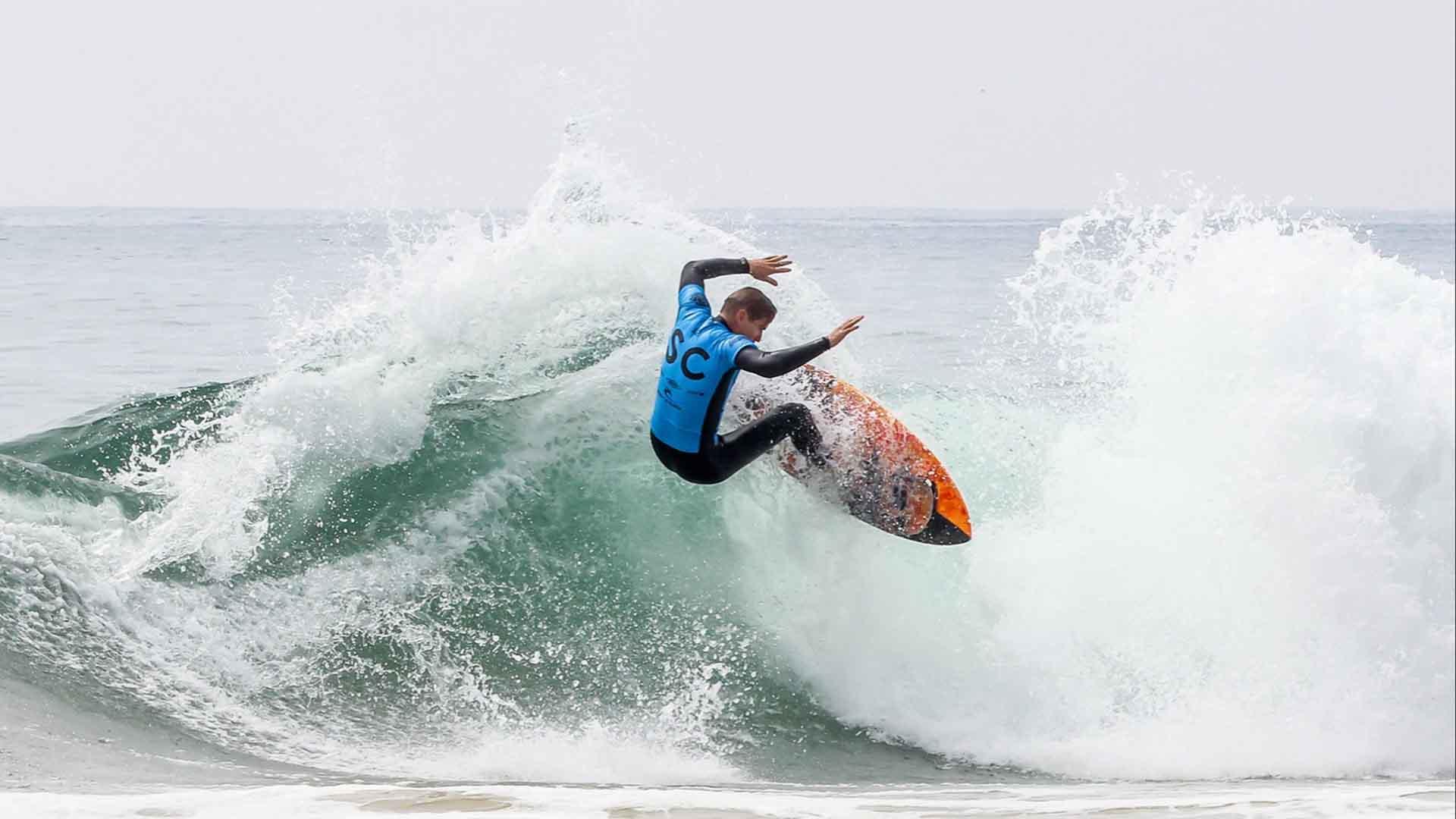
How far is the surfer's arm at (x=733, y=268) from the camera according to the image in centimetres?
671

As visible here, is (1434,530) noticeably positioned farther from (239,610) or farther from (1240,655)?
(239,610)

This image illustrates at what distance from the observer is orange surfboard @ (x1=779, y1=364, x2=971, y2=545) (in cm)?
726

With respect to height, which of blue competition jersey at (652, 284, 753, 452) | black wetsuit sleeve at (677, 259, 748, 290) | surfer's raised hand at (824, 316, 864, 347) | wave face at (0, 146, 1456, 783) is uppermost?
black wetsuit sleeve at (677, 259, 748, 290)

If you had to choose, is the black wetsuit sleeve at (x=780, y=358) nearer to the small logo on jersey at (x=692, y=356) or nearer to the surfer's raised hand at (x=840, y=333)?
the surfer's raised hand at (x=840, y=333)

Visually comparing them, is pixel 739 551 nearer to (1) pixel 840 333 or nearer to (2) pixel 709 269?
(2) pixel 709 269

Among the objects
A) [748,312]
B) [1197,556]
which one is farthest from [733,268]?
[1197,556]

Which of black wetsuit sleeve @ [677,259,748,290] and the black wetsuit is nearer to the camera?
the black wetsuit

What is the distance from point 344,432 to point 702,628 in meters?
2.73

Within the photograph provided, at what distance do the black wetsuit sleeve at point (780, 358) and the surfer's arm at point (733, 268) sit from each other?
62cm

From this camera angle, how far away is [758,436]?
6.78 metres

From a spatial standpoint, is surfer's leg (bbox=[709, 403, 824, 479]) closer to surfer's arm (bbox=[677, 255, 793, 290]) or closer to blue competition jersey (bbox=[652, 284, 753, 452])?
blue competition jersey (bbox=[652, 284, 753, 452])

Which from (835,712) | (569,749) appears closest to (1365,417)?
(835,712)

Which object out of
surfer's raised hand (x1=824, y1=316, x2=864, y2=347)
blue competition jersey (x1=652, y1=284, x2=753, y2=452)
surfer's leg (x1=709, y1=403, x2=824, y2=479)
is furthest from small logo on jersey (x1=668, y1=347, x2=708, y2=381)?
surfer's raised hand (x1=824, y1=316, x2=864, y2=347)

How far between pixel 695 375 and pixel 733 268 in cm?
72
